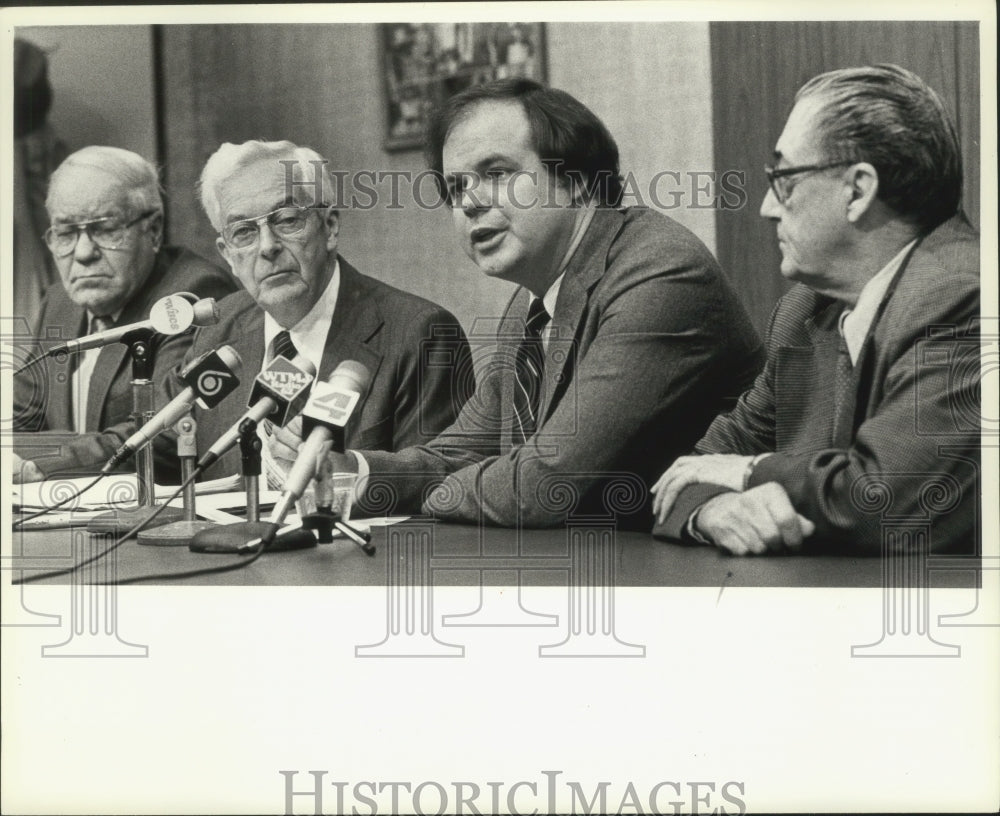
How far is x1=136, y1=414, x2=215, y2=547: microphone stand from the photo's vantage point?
314 cm

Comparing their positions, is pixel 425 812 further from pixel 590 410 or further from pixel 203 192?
pixel 203 192

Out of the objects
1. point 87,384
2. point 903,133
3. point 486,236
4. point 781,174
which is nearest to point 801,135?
point 781,174

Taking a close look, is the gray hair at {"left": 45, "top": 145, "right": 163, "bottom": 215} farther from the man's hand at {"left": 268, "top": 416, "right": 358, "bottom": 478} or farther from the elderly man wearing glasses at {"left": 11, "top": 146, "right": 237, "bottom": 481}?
the man's hand at {"left": 268, "top": 416, "right": 358, "bottom": 478}

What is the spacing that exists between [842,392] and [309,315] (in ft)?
4.41

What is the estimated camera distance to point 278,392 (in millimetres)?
3145

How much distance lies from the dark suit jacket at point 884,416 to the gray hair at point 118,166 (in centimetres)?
153

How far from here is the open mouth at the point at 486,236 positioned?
3146mm

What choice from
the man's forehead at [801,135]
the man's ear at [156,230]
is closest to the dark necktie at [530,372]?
the man's forehead at [801,135]

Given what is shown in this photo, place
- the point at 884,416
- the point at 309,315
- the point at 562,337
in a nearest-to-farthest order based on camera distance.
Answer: the point at 884,416 → the point at 562,337 → the point at 309,315

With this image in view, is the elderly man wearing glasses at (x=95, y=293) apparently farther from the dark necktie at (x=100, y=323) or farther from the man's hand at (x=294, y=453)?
the man's hand at (x=294, y=453)

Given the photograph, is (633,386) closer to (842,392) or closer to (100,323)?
(842,392)

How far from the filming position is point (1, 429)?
324cm

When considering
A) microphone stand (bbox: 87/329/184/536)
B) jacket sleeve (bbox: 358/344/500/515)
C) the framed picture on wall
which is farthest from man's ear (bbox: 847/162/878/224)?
microphone stand (bbox: 87/329/184/536)

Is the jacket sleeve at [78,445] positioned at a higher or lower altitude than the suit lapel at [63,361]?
lower
